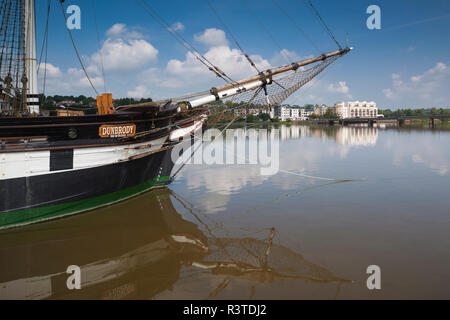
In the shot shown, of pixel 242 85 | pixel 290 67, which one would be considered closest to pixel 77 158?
pixel 242 85

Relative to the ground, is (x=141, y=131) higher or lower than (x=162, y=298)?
higher

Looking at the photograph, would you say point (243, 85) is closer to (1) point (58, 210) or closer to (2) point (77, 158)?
(2) point (77, 158)

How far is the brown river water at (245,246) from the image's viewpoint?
4426 mm

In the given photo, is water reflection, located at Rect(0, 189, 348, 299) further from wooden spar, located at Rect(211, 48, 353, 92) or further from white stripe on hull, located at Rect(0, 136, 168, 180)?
wooden spar, located at Rect(211, 48, 353, 92)

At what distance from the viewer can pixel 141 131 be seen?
345 inches

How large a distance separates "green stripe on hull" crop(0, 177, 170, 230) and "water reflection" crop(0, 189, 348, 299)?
0.24m

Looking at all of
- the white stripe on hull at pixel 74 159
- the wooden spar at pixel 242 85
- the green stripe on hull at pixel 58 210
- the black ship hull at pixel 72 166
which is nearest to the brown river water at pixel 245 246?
the green stripe on hull at pixel 58 210

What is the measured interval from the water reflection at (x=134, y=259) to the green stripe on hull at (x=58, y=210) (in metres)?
0.24

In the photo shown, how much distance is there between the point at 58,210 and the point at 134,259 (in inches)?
134

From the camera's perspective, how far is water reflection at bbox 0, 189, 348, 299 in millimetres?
4543

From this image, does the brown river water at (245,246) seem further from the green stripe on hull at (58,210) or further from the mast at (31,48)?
the mast at (31,48)

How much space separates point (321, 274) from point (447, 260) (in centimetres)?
234

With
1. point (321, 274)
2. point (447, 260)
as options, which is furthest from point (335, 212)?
point (321, 274)
